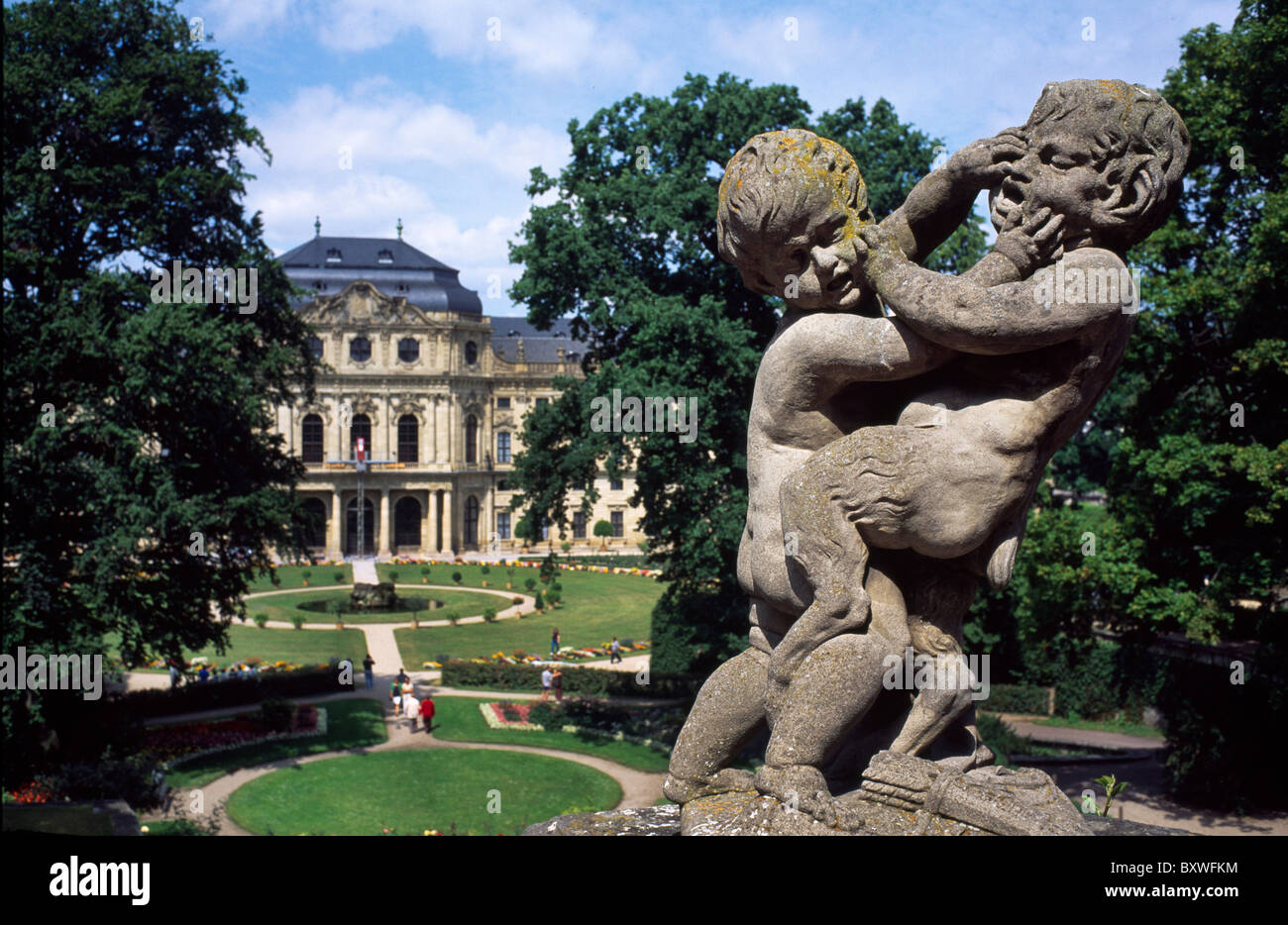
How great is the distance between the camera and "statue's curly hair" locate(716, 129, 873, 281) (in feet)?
18.0

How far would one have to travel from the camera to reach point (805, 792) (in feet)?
17.1

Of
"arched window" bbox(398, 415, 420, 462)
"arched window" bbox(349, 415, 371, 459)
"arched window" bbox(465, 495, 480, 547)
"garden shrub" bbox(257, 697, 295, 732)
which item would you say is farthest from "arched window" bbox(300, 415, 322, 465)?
"garden shrub" bbox(257, 697, 295, 732)

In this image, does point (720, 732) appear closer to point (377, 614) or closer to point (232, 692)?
point (232, 692)

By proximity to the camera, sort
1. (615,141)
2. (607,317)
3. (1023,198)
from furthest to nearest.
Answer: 1. (615,141)
2. (607,317)
3. (1023,198)

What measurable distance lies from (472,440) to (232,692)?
41.9 meters

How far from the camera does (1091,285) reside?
503 centimetres

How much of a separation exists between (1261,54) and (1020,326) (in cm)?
1481

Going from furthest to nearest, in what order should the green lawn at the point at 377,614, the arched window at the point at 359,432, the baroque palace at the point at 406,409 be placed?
the arched window at the point at 359,432 → the baroque palace at the point at 406,409 → the green lawn at the point at 377,614

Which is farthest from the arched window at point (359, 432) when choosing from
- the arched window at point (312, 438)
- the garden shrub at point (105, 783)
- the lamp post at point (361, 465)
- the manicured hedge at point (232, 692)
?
the garden shrub at point (105, 783)

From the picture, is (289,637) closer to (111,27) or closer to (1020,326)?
(111,27)

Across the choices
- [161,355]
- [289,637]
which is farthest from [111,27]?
[289,637]

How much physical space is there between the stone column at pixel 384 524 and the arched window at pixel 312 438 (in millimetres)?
4346

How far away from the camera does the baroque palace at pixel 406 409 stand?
215ft

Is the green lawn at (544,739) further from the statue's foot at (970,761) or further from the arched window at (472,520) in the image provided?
the arched window at (472,520)
